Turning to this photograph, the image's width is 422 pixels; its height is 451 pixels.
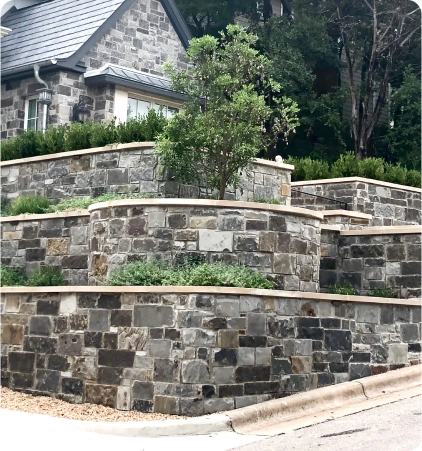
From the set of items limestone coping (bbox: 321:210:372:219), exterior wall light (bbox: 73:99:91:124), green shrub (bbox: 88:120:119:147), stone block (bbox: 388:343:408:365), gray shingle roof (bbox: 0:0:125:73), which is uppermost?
gray shingle roof (bbox: 0:0:125:73)

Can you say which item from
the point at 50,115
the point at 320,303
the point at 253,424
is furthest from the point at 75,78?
the point at 253,424

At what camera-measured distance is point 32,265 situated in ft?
53.2

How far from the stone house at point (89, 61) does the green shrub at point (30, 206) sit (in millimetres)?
3902

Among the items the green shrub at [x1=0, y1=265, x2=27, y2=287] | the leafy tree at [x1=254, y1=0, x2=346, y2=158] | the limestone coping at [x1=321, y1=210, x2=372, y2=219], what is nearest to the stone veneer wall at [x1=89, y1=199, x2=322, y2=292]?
the green shrub at [x1=0, y1=265, x2=27, y2=287]

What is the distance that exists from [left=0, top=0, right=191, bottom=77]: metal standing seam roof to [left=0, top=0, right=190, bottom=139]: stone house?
2 centimetres

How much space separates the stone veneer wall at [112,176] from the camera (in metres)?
15.5

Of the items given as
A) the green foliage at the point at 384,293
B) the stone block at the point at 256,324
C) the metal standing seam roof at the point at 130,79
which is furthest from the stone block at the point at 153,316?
the metal standing seam roof at the point at 130,79

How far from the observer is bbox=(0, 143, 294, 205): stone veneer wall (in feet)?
51.0

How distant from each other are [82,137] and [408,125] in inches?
569

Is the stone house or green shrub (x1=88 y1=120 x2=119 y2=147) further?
the stone house

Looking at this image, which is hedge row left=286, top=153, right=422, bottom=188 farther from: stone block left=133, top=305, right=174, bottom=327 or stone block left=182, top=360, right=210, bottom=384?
stone block left=182, top=360, right=210, bottom=384

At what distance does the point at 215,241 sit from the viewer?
526 inches

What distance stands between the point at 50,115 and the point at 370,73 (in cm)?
1250

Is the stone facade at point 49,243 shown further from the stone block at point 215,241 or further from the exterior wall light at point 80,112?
the exterior wall light at point 80,112
